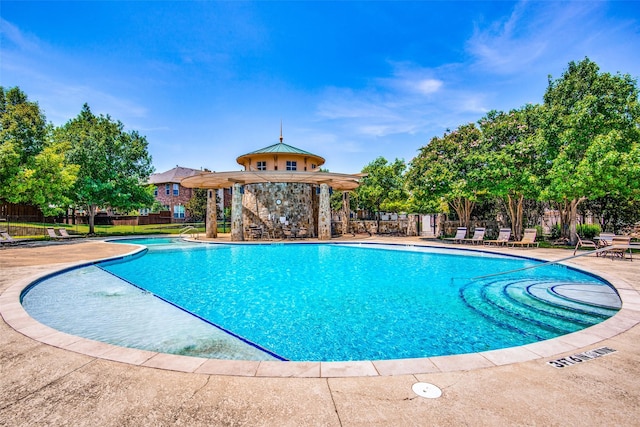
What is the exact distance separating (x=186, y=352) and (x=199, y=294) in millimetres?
4045

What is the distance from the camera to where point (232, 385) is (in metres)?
2.99

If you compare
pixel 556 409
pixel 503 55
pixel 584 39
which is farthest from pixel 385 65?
pixel 556 409

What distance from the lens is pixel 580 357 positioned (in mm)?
3621

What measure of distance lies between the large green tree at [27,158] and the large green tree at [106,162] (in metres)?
2.52

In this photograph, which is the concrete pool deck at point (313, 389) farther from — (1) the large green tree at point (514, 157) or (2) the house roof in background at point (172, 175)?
(2) the house roof in background at point (172, 175)

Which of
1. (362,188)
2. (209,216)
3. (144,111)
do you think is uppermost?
(144,111)

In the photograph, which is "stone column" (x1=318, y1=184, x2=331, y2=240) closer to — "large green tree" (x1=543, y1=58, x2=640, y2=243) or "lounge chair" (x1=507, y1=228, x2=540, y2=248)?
"lounge chair" (x1=507, y1=228, x2=540, y2=248)

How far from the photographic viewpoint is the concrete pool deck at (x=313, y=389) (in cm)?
247

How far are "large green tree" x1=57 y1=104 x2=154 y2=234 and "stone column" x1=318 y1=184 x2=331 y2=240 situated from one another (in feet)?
54.1

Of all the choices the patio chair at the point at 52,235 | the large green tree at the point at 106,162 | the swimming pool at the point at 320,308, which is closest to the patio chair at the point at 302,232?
the swimming pool at the point at 320,308

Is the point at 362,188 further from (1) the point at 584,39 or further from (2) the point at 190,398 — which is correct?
(2) the point at 190,398

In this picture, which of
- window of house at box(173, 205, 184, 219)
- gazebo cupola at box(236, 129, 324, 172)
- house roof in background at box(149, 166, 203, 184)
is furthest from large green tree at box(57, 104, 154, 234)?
house roof in background at box(149, 166, 203, 184)

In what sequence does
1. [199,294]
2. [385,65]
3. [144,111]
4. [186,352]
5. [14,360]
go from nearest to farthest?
1. [14,360]
2. [186,352]
3. [199,294]
4. [385,65]
5. [144,111]

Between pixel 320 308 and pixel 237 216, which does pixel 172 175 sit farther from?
pixel 320 308
